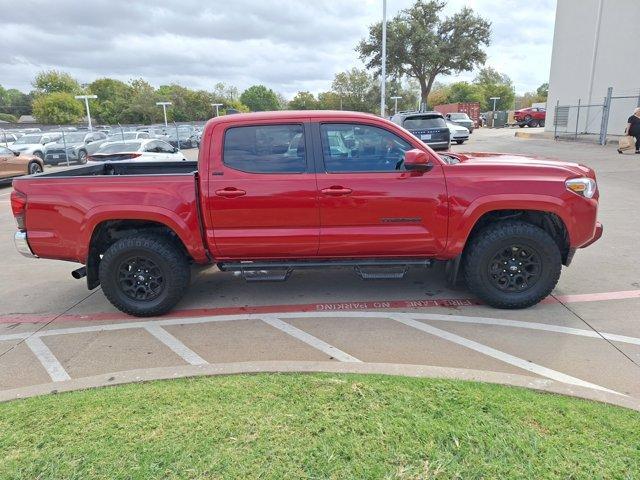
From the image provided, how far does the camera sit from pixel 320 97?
268ft

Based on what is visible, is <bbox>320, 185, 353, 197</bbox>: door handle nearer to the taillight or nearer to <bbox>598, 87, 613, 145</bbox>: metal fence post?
the taillight

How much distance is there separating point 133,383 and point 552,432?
269 cm

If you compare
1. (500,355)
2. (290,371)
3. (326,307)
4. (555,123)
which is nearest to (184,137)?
(555,123)

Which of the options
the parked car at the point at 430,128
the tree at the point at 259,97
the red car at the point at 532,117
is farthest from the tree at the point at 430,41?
the tree at the point at 259,97

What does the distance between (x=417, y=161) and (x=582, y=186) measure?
5.07 ft

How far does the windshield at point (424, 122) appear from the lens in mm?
17141

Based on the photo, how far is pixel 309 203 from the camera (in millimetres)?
4094

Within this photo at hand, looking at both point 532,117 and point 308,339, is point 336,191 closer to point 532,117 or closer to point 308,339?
point 308,339

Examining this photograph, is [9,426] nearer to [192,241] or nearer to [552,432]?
[192,241]

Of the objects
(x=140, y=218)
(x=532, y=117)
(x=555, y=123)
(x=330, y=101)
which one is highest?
(x=330, y=101)

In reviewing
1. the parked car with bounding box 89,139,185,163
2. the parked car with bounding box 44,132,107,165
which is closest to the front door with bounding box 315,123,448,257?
the parked car with bounding box 89,139,185,163

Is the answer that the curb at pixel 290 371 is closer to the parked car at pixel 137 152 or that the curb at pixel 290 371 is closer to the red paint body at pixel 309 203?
the red paint body at pixel 309 203

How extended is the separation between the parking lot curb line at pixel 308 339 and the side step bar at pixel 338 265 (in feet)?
1.28

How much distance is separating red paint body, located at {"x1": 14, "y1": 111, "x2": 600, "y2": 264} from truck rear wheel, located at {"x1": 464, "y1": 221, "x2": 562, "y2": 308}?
0.20 metres
